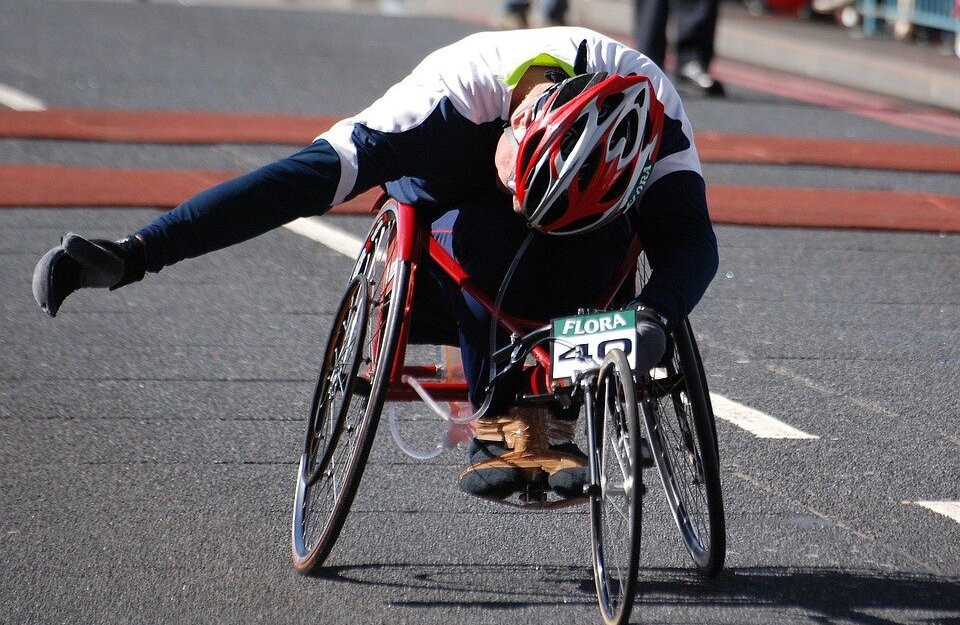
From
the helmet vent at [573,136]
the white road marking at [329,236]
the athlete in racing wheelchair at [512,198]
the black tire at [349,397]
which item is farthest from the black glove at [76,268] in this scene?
the white road marking at [329,236]

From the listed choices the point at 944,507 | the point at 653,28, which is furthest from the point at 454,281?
the point at 653,28

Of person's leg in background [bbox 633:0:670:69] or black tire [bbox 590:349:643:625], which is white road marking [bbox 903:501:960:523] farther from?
person's leg in background [bbox 633:0:670:69]

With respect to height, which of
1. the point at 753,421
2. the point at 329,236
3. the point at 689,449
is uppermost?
the point at 689,449

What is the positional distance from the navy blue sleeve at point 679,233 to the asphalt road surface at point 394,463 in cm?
81

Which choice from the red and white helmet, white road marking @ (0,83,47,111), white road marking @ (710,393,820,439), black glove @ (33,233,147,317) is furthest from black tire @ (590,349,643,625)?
white road marking @ (0,83,47,111)

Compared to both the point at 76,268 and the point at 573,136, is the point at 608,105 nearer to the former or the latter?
the point at 573,136

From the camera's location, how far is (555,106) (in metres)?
3.58

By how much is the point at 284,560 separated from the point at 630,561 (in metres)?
1.13

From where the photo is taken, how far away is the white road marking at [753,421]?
16.9ft

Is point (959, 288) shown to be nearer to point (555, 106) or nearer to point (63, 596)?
point (555, 106)

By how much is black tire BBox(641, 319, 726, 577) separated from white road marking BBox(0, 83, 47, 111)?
8068 millimetres

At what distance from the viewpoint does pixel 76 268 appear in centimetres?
356

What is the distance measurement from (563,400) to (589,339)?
227mm

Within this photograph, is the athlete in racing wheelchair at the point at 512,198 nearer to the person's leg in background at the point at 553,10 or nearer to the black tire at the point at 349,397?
the black tire at the point at 349,397
